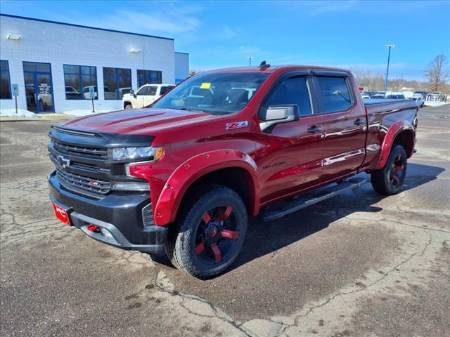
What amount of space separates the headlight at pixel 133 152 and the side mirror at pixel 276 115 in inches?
47.9

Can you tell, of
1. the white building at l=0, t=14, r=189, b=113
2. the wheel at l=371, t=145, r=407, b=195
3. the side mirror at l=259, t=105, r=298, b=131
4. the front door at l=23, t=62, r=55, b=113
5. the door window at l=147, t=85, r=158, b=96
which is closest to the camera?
the side mirror at l=259, t=105, r=298, b=131

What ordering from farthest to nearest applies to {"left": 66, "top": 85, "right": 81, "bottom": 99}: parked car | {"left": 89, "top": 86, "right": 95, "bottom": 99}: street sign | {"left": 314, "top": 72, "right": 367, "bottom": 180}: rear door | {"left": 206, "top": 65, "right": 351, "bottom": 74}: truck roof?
{"left": 89, "top": 86, "right": 95, "bottom": 99}: street sign
{"left": 66, "top": 85, "right": 81, "bottom": 99}: parked car
{"left": 314, "top": 72, "right": 367, "bottom": 180}: rear door
{"left": 206, "top": 65, "right": 351, "bottom": 74}: truck roof

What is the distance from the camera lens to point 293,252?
418 centimetres

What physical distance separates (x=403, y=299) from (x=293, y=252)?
3.97 ft

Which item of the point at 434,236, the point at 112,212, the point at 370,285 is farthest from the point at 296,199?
the point at 112,212

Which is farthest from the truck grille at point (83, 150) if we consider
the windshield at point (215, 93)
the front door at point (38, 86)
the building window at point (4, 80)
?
the front door at point (38, 86)

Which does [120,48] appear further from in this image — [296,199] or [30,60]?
[296,199]

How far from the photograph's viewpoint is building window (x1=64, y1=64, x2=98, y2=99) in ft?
87.7

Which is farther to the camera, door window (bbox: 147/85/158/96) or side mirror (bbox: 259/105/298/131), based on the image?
door window (bbox: 147/85/158/96)

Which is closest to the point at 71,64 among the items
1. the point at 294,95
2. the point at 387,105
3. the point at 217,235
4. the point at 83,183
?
the point at 387,105

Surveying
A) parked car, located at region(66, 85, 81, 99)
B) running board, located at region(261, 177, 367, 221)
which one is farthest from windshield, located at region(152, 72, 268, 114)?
parked car, located at region(66, 85, 81, 99)

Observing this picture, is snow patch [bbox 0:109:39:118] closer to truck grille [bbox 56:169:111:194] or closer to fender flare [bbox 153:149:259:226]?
truck grille [bbox 56:169:111:194]

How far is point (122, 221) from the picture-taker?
9.86 feet

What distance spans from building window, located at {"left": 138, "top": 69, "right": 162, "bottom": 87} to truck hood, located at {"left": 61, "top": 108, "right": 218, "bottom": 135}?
93.4 feet
